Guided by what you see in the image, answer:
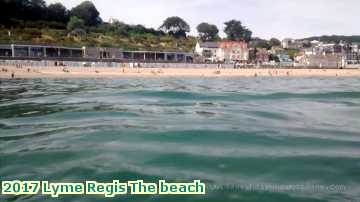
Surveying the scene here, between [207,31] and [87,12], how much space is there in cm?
4183

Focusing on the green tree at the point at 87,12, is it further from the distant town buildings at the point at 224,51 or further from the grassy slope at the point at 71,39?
the distant town buildings at the point at 224,51

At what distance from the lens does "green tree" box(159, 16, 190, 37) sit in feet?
390

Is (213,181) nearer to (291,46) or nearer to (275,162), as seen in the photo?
(275,162)

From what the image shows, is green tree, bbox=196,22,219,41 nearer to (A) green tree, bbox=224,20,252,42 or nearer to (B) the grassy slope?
(A) green tree, bbox=224,20,252,42

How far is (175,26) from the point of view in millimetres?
119938

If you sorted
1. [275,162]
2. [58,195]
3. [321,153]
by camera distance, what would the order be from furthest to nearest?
1. [321,153]
2. [275,162]
3. [58,195]

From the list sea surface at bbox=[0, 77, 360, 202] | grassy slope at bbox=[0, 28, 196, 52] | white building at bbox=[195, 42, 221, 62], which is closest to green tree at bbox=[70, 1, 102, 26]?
grassy slope at bbox=[0, 28, 196, 52]

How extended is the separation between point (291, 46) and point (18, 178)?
163 metres

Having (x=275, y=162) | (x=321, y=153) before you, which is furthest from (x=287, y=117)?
(x=275, y=162)

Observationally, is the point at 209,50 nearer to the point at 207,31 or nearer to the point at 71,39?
the point at 207,31

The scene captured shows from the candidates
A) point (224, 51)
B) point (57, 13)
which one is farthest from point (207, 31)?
point (57, 13)

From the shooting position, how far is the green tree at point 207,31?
12225cm

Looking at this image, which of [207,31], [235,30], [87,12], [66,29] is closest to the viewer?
[66,29]

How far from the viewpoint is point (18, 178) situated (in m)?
4.36
